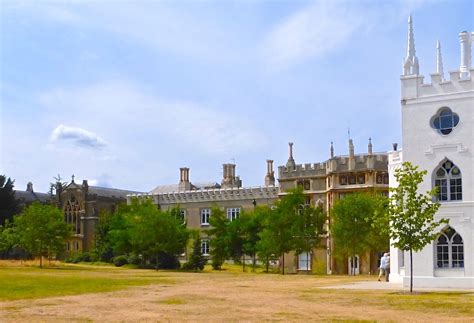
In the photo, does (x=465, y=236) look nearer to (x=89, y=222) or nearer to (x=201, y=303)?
(x=201, y=303)

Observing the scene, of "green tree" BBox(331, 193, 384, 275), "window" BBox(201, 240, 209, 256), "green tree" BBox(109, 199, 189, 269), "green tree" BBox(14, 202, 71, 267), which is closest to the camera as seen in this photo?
"green tree" BBox(331, 193, 384, 275)

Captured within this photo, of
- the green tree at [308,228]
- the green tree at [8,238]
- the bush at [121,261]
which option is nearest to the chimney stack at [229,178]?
the bush at [121,261]

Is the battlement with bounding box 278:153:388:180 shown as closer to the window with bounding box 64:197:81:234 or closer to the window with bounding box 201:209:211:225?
the window with bounding box 201:209:211:225

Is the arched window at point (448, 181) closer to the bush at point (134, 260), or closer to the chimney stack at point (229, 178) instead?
the bush at point (134, 260)

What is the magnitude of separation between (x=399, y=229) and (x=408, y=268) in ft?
15.9

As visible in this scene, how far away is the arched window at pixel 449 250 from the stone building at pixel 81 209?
59098 mm

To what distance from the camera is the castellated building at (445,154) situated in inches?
1203

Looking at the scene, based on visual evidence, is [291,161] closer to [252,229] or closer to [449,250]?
[252,229]

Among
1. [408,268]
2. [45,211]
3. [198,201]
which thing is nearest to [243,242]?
[198,201]

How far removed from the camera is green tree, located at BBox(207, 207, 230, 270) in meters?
63.9

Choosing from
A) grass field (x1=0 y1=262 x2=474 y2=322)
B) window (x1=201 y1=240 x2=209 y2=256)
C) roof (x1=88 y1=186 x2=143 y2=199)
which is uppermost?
roof (x1=88 y1=186 x2=143 y2=199)

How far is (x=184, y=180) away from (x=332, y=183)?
2667 cm

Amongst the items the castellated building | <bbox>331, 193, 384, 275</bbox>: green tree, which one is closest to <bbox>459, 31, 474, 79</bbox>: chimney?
the castellated building

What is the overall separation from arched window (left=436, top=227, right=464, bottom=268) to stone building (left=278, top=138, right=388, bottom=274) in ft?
Result: 94.1
